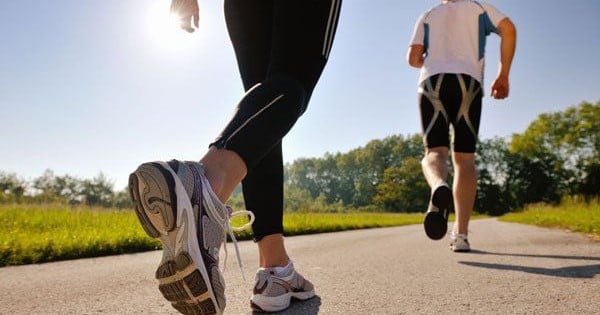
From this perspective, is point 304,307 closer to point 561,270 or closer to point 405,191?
point 561,270

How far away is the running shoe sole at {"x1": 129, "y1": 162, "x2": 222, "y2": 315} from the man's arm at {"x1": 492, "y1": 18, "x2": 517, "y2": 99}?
339cm

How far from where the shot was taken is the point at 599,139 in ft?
155

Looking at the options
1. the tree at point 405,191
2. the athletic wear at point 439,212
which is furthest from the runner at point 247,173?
the tree at point 405,191

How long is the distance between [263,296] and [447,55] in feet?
9.15

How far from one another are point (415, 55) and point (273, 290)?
2.75 metres

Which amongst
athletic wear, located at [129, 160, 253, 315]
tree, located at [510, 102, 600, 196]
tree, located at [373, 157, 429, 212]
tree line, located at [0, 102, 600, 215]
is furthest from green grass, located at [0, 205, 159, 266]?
tree, located at [373, 157, 429, 212]

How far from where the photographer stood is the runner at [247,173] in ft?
3.23

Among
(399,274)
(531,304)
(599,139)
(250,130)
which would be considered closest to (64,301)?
(250,130)

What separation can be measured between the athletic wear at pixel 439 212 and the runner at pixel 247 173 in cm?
116

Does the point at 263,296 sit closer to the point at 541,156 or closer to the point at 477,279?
the point at 477,279

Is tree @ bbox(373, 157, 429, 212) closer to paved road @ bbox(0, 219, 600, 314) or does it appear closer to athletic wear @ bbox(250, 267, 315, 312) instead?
paved road @ bbox(0, 219, 600, 314)

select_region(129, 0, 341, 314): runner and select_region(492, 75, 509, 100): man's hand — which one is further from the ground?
select_region(492, 75, 509, 100): man's hand

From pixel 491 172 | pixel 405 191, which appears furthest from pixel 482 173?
pixel 405 191

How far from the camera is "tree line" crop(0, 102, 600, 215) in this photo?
4938 centimetres
